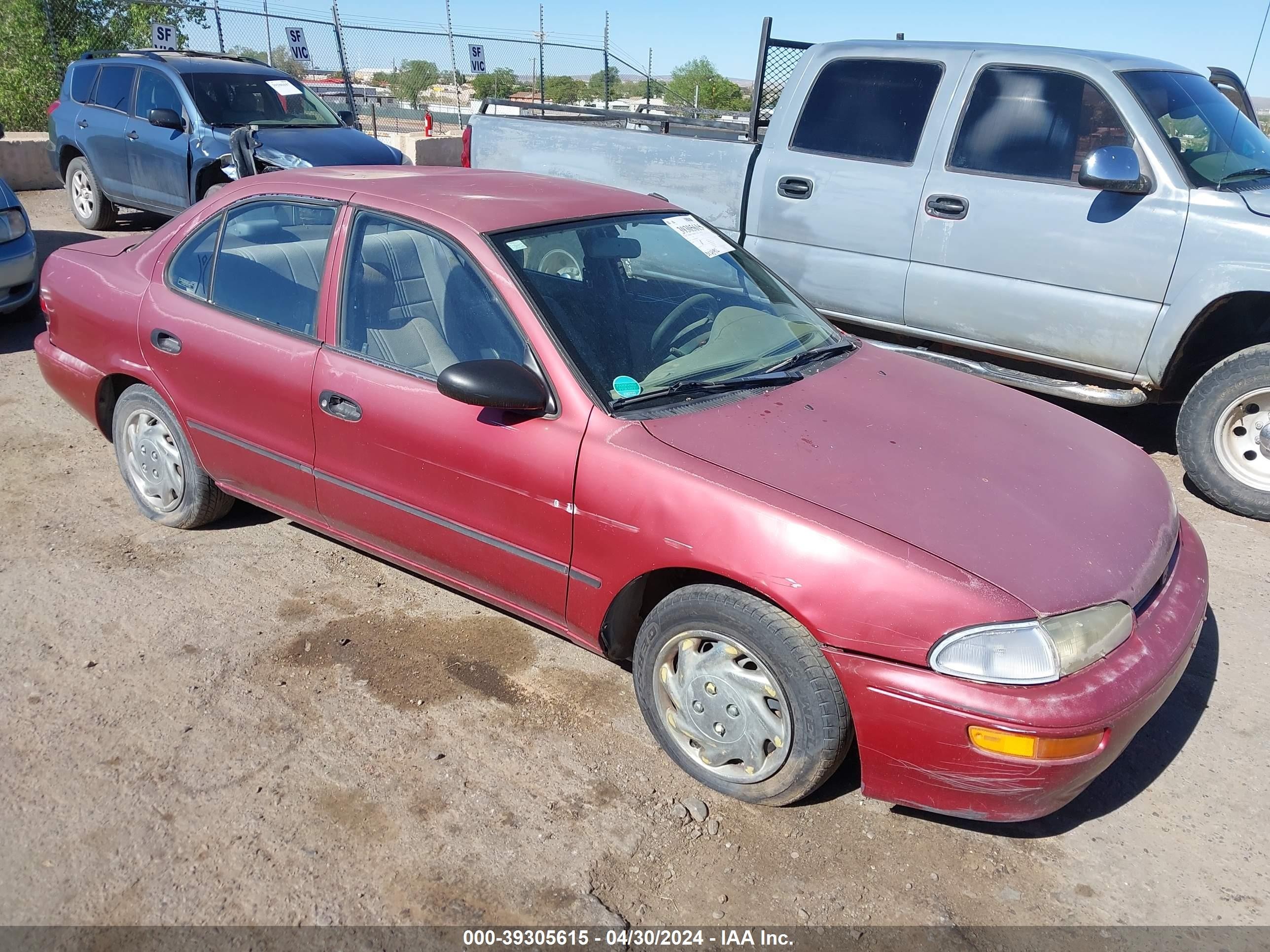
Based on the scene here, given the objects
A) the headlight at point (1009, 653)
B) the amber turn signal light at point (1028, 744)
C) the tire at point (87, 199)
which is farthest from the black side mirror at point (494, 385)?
the tire at point (87, 199)

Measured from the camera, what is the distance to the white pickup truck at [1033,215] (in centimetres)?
495

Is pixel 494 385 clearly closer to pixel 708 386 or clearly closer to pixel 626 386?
pixel 626 386

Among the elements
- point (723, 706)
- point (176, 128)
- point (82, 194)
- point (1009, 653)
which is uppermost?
point (176, 128)

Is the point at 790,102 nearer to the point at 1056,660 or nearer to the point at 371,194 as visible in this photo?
the point at 371,194

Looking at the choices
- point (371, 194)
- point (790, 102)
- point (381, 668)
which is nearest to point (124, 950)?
point (381, 668)

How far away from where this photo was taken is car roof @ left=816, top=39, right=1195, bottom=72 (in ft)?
17.3

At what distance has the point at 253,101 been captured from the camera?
33.6ft

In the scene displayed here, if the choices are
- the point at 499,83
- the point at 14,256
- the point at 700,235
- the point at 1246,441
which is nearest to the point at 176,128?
the point at 14,256

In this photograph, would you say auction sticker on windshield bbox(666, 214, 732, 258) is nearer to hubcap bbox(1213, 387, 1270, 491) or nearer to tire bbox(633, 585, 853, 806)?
tire bbox(633, 585, 853, 806)

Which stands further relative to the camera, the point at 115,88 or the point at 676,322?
the point at 115,88

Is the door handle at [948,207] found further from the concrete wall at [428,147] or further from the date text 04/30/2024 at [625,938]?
the concrete wall at [428,147]

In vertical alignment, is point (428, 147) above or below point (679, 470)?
below

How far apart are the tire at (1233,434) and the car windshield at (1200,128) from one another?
945 millimetres

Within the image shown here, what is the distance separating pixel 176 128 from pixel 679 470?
356 inches
